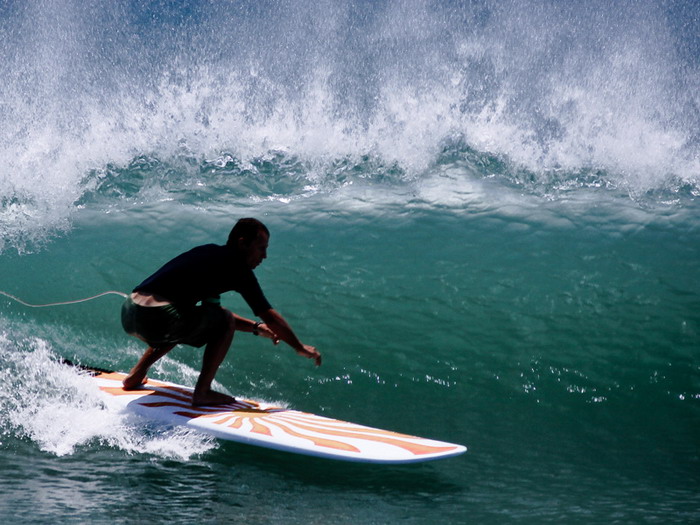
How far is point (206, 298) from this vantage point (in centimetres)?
402

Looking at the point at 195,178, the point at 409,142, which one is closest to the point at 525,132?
the point at 409,142

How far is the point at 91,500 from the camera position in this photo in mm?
2941

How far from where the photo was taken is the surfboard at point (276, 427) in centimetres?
A: 357

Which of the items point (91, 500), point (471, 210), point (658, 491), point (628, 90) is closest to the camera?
point (91, 500)

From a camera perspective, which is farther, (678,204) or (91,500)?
(678,204)

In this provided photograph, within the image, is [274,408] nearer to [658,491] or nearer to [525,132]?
[658,491]

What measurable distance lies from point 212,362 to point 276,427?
1.90 feet

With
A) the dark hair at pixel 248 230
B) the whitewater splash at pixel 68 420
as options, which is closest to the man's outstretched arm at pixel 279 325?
the dark hair at pixel 248 230

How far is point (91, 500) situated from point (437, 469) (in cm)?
172

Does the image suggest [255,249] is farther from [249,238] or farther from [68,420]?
[68,420]

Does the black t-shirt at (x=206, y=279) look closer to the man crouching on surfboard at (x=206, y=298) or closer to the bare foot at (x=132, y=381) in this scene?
the man crouching on surfboard at (x=206, y=298)

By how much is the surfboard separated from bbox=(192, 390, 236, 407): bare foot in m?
0.03

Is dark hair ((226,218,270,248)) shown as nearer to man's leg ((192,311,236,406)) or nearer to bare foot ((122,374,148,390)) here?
man's leg ((192,311,236,406))

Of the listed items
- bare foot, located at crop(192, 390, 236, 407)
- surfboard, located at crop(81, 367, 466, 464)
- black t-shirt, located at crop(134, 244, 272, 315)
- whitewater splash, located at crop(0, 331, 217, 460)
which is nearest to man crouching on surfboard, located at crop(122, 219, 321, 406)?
black t-shirt, located at crop(134, 244, 272, 315)
